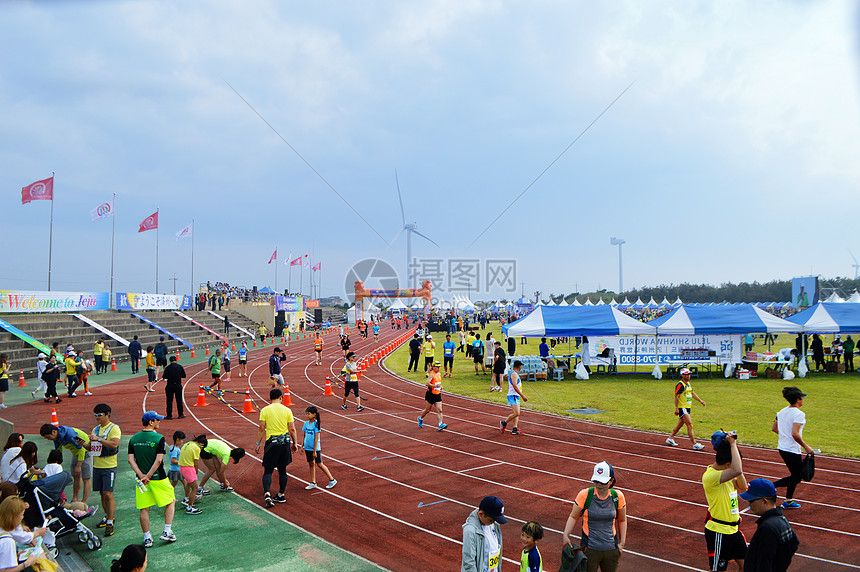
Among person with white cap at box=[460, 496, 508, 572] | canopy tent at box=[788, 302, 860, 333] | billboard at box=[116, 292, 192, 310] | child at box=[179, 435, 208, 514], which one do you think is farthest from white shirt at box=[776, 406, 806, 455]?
billboard at box=[116, 292, 192, 310]

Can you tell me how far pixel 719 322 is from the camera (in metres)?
24.3

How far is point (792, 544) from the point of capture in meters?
4.25

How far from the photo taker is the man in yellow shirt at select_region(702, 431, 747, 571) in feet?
17.7

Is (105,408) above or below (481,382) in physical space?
above

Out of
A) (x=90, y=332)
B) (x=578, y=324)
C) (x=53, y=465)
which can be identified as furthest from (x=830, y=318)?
(x=90, y=332)

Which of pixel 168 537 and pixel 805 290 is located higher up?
pixel 805 290

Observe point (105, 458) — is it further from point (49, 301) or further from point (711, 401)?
point (49, 301)

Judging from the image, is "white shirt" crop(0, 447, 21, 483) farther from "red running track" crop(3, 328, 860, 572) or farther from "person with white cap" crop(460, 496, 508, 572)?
"person with white cap" crop(460, 496, 508, 572)

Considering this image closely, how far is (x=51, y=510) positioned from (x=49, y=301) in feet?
97.4

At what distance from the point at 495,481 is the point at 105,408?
635 cm

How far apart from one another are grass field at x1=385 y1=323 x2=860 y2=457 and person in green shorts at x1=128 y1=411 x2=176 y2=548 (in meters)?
9.54

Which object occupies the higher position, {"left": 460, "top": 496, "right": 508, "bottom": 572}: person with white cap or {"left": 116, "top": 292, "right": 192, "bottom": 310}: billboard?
{"left": 116, "top": 292, "right": 192, "bottom": 310}: billboard

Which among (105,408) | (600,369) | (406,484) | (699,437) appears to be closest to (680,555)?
(406,484)

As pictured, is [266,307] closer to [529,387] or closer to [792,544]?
[529,387]
